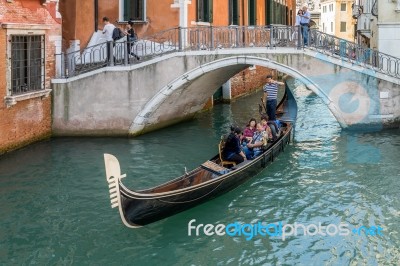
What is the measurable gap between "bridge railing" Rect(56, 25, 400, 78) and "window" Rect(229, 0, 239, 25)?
3927 mm

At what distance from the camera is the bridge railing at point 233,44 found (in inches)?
479

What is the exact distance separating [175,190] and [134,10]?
7250 mm

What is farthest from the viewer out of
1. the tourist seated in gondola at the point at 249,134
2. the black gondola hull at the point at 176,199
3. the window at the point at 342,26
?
the window at the point at 342,26

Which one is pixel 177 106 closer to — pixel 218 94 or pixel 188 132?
pixel 188 132

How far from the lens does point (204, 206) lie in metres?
7.82

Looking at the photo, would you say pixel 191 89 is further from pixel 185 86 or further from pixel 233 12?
pixel 233 12

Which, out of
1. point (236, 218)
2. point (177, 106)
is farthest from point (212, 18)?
point (236, 218)

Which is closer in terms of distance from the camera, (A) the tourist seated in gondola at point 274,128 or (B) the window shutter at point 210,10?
(A) the tourist seated in gondola at point 274,128

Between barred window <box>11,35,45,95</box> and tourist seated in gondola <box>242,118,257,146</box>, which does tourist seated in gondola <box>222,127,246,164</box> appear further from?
barred window <box>11,35,45,95</box>

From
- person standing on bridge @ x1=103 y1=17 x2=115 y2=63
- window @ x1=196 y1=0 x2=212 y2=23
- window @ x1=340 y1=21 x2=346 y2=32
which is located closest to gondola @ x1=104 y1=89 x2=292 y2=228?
person standing on bridge @ x1=103 y1=17 x2=115 y2=63

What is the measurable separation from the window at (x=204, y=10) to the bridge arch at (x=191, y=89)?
141 centimetres

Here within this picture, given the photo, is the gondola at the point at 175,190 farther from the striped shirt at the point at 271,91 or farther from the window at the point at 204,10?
the window at the point at 204,10

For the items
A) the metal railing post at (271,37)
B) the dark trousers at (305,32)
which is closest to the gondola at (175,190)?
the metal railing post at (271,37)

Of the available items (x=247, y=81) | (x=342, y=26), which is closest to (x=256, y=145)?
(x=247, y=81)
